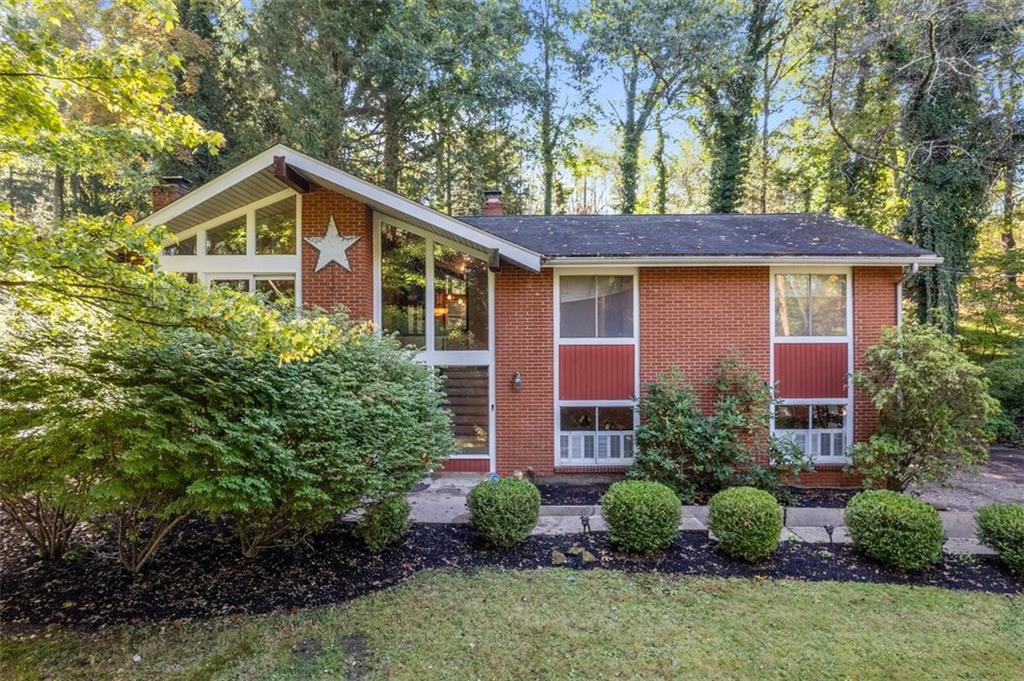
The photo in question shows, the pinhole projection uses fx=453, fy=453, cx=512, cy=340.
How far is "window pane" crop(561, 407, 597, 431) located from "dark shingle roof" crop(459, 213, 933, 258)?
293 centimetres

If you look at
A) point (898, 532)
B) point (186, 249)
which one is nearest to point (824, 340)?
point (898, 532)

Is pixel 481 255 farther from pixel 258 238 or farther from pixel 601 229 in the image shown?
pixel 258 238

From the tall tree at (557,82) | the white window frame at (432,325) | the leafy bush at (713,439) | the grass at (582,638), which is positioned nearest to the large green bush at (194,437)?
the grass at (582,638)

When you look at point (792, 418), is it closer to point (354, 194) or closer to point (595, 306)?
point (595, 306)

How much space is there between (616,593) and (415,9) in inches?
674

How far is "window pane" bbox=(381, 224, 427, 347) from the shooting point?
8.71 metres

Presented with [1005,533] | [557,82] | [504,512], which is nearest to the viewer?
[1005,533]

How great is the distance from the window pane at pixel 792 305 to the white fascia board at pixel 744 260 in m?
0.41

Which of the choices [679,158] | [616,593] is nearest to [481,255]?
[616,593]

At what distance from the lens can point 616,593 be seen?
15.9 feet

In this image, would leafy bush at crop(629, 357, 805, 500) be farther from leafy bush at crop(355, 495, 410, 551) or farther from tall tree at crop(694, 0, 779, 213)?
tall tree at crop(694, 0, 779, 213)

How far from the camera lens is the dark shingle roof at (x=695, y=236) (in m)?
8.32

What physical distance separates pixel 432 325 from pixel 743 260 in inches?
230

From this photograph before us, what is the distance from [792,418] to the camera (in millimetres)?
8641
